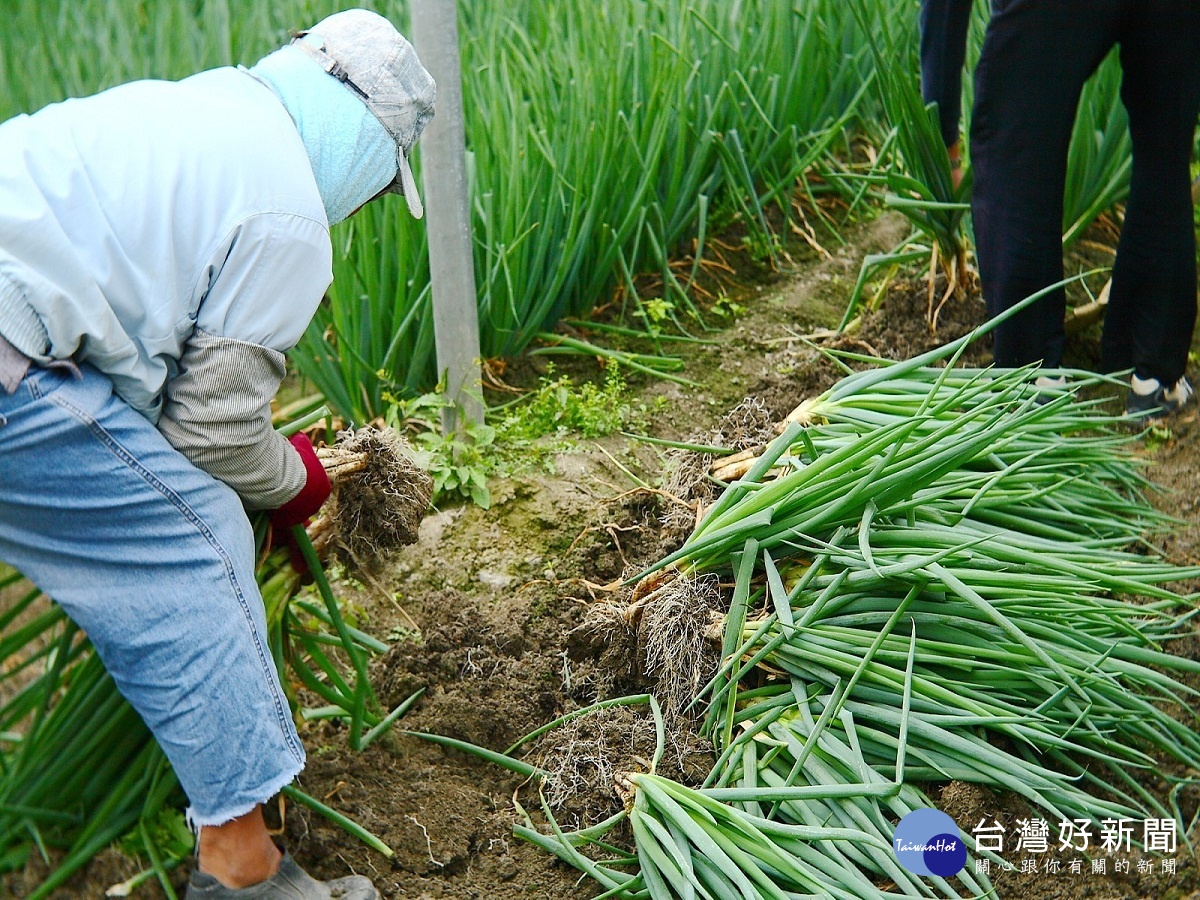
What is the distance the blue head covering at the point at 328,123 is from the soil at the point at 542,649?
3.03 feet

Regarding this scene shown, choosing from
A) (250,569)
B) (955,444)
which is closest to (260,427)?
(250,569)

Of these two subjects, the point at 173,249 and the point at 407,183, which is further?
the point at 407,183

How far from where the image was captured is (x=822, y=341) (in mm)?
3016

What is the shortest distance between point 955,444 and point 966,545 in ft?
0.81

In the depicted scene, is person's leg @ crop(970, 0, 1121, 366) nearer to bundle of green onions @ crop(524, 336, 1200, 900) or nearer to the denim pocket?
bundle of green onions @ crop(524, 336, 1200, 900)

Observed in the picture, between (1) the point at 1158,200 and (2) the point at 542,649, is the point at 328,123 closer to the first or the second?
(2) the point at 542,649

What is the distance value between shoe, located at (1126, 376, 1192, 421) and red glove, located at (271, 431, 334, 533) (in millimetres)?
2007

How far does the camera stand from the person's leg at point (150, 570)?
1.49 metres

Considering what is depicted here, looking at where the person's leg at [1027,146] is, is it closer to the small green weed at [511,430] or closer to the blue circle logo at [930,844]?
the small green weed at [511,430]

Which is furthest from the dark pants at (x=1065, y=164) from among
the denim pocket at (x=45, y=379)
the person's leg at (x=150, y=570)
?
the denim pocket at (x=45, y=379)

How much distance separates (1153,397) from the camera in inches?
111

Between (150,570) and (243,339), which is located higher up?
(243,339)

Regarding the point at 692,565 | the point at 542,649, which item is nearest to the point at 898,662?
the point at 692,565

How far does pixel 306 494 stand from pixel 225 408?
280mm
